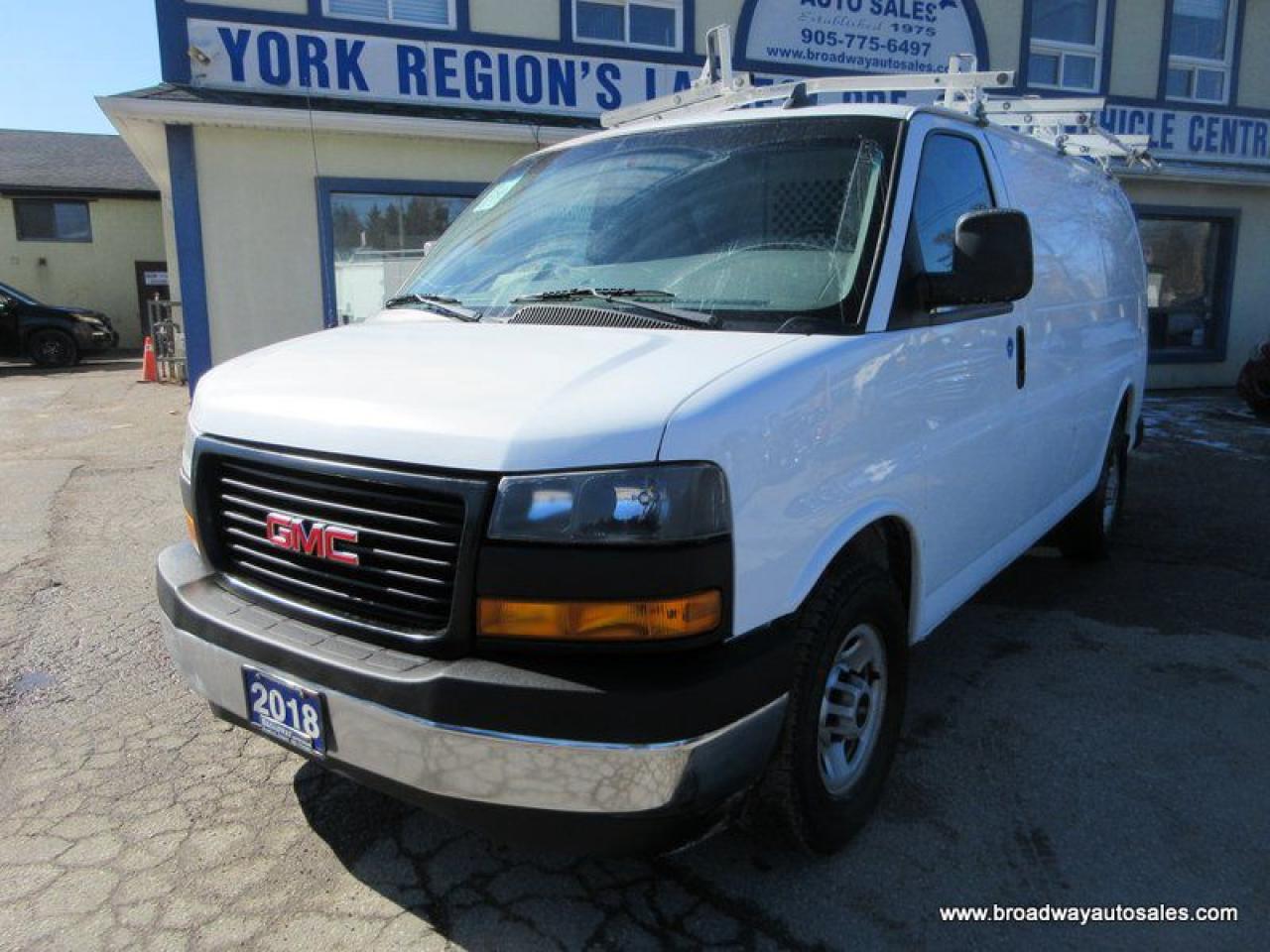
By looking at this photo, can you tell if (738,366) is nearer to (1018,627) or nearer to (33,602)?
(1018,627)

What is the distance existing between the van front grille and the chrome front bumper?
0.23m

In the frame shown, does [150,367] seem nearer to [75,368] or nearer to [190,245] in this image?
[75,368]

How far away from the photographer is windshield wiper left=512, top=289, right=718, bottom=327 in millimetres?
2637

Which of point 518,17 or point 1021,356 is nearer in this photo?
point 1021,356

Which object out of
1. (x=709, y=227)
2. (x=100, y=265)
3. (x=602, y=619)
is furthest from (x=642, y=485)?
(x=100, y=265)

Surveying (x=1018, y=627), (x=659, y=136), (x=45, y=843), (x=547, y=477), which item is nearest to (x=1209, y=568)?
(x=1018, y=627)

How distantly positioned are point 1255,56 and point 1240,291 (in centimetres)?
311

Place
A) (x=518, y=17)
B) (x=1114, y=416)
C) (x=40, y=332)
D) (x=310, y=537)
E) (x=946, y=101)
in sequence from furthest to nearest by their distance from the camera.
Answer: (x=40, y=332) < (x=518, y=17) < (x=1114, y=416) < (x=946, y=101) < (x=310, y=537)

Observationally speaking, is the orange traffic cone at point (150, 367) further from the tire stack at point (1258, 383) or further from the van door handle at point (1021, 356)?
the tire stack at point (1258, 383)

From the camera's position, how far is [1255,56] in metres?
12.9

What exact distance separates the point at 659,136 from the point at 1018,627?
276 cm

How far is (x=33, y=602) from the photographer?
4820 millimetres

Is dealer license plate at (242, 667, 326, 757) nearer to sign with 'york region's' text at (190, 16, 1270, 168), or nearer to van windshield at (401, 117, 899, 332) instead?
van windshield at (401, 117, 899, 332)

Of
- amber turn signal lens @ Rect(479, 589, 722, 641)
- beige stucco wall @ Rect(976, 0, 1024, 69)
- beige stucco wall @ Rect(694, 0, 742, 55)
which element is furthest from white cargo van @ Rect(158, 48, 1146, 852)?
beige stucco wall @ Rect(976, 0, 1024, 69)
